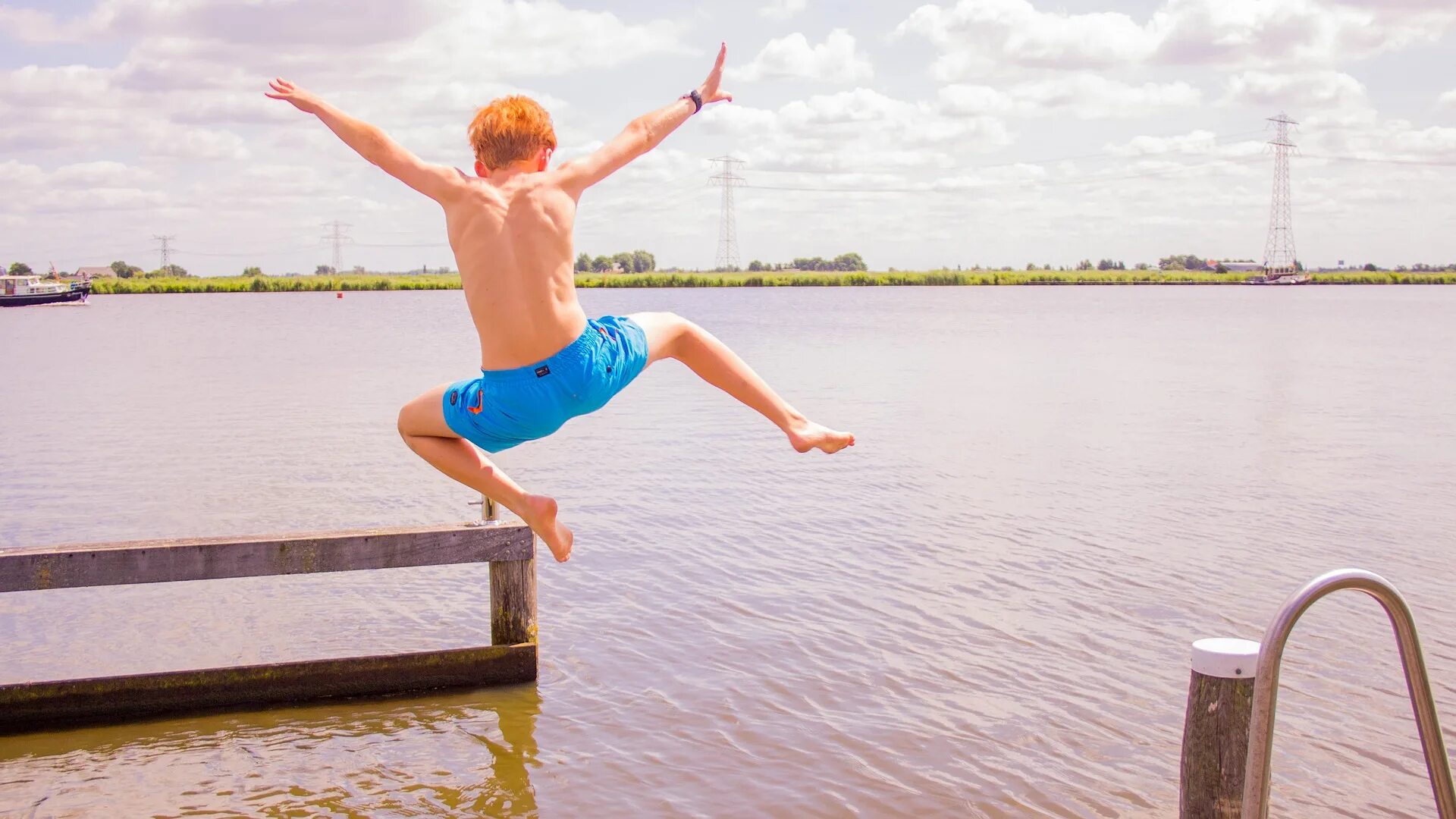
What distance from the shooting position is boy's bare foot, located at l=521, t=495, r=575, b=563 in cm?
543

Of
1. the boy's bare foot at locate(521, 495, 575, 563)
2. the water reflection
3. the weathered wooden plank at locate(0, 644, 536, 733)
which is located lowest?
the water reflection

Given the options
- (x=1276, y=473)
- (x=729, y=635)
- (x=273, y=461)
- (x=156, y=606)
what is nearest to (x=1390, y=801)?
(x=729, y=635)

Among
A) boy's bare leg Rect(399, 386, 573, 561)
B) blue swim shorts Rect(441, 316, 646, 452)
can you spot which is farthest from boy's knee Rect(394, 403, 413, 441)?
blue swim shorts Rect(441, 316, 646, 452)

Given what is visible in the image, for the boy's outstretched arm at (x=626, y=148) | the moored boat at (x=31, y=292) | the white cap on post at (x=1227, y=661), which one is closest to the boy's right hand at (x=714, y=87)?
the boy's outstretched arm at (x=626, y=148)

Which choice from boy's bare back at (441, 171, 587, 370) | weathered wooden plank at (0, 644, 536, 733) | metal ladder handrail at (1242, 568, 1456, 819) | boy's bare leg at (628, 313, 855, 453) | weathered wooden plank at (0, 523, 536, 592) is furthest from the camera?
weathered wooden plank at (0, 644, 536, 733)

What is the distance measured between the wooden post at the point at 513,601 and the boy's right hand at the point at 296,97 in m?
3.71

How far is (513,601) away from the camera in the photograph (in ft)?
26.6

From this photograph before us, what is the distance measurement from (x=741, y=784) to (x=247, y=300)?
116 metres

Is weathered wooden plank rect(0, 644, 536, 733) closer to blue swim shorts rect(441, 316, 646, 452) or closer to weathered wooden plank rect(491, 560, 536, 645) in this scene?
weathered wooden plank rect(491, 560, 536, 645)

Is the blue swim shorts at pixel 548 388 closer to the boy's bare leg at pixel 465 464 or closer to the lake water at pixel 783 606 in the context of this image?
the boy's bare leg at pixel 465 464

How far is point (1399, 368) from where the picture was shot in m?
32.8

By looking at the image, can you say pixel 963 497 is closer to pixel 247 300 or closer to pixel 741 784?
pixel 741 784

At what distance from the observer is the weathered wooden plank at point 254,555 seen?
6828 mm

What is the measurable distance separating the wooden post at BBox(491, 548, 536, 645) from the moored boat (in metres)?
95.7
